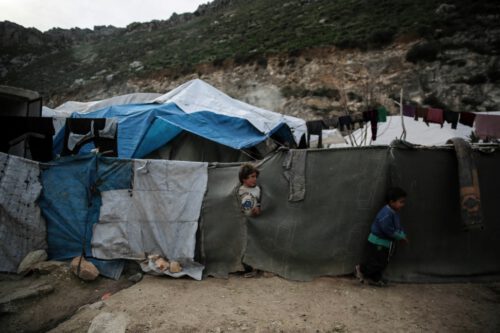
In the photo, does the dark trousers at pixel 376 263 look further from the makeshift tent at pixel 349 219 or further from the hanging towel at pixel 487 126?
the hanging towel at pixel 487 126

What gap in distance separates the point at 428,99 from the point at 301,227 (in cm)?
1599

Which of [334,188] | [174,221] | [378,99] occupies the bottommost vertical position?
[174,221]

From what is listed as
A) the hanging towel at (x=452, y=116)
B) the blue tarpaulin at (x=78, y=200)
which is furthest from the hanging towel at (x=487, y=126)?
the blue tarpaulin at (x=78, y=200)

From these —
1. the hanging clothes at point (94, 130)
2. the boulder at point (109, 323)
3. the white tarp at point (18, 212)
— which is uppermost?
the hanging clothes at point (94, 130)

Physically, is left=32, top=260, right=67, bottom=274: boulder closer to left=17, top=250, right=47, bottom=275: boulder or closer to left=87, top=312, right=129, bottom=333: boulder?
left=17, top=250, right=47, bottom=275: boulder

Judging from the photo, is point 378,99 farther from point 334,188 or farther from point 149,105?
point 334,188

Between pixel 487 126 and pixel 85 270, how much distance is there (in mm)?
8986

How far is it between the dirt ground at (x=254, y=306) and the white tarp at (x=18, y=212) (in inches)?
17.4

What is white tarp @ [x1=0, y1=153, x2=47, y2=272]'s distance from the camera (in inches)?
174

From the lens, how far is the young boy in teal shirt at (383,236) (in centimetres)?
390

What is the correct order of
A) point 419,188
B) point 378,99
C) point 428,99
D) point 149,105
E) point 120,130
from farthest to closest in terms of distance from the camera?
point 378,99 < point 428,99 < point 149,105 < point 120,130 < point 419,188

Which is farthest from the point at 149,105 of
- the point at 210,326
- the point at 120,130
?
the point at 210,326

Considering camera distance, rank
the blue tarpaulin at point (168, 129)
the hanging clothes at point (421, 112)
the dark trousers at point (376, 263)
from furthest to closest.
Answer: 1. the hanging clothes at point (421, 112)
2. the blue tarpaulin at point (168, 129)
3. the dark trousers at point (376, 263)

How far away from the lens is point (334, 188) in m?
4.43
